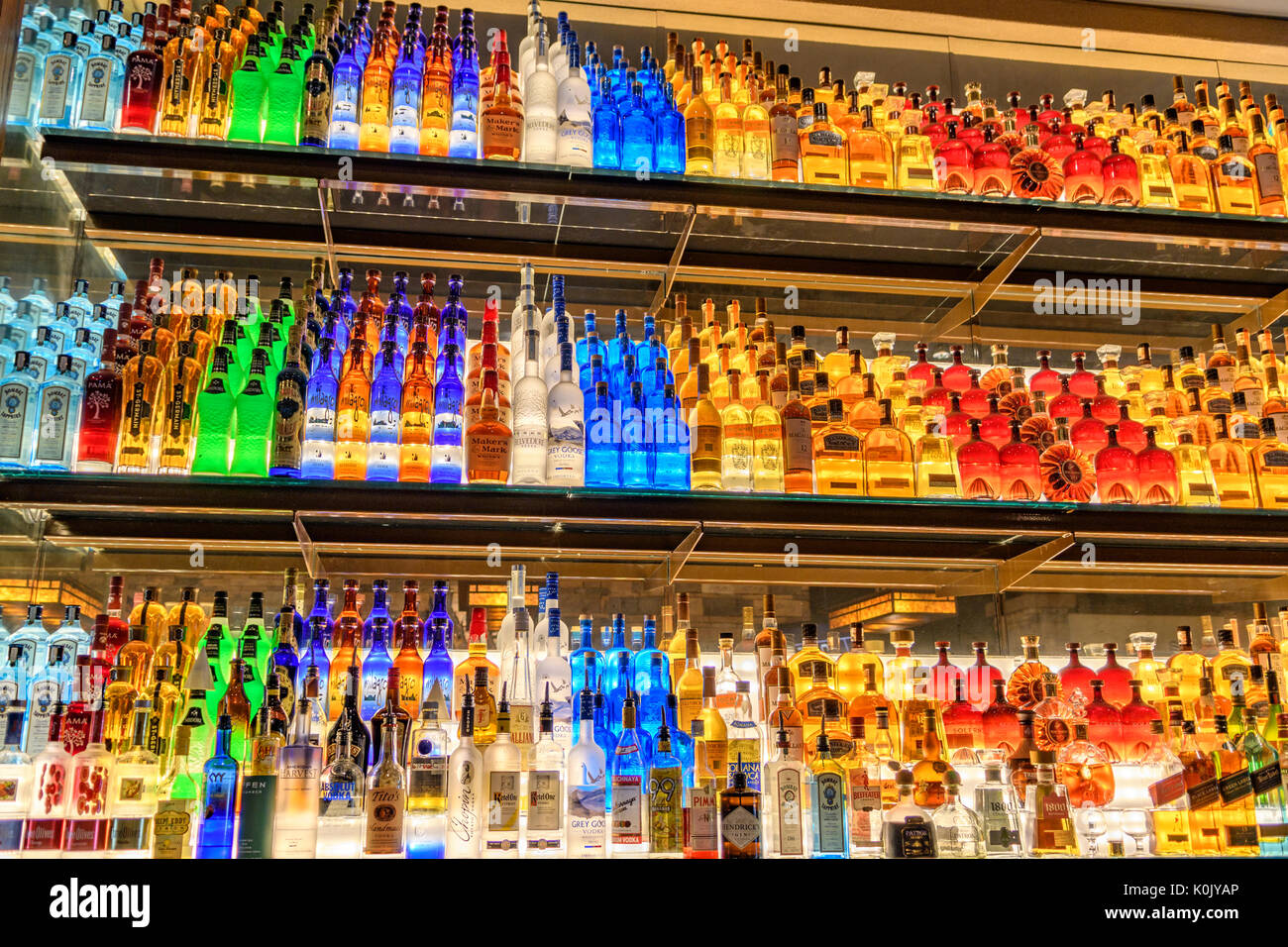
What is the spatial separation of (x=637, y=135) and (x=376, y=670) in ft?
4.32

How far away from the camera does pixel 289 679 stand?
2094 millimetres

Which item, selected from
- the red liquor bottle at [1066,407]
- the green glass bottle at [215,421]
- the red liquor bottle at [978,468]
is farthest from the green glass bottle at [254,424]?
the red liquor bottle at [1066,407]

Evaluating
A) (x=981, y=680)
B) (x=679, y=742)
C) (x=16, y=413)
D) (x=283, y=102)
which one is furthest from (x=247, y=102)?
(x=981, y=680)

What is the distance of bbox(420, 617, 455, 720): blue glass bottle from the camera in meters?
2.18

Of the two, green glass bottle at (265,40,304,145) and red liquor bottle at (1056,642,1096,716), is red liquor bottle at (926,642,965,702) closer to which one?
red liquor bottle at (1056,642,1096,716)

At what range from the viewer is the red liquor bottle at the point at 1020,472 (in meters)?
2.41

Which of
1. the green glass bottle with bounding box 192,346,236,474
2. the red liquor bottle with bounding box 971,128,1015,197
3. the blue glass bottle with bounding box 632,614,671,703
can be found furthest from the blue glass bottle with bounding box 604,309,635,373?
the red liquor bottle with bounding box 971,128,1015,197

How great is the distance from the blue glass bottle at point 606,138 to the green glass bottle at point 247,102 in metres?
0.73

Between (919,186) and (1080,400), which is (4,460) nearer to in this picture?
(919,186)

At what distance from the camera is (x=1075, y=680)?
254 centimetres

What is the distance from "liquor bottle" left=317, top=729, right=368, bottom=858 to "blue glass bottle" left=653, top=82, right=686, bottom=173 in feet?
4.75

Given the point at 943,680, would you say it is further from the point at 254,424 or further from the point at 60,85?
the point at 60,85

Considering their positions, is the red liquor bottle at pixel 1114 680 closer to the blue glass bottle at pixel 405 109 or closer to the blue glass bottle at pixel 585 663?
the blue glass bottle at pixel 585 663
